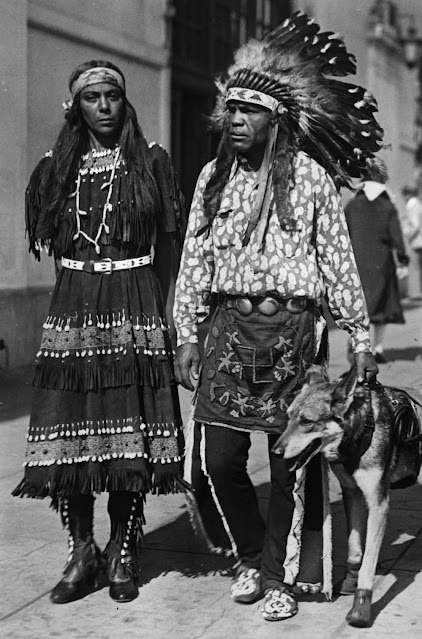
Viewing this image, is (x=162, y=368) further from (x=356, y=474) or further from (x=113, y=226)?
(x=356, y=474)

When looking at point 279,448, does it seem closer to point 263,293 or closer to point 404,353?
point 263,293

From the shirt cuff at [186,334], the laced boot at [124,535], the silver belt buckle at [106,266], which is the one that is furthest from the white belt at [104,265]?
the laced boot at [124,535]

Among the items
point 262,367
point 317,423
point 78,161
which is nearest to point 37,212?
point 78,161

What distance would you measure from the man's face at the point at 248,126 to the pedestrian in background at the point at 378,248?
6.64m

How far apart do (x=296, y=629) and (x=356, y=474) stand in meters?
0.60

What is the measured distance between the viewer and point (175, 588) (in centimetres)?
456

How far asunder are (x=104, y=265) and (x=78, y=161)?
0.42m

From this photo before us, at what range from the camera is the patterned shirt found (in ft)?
13.8

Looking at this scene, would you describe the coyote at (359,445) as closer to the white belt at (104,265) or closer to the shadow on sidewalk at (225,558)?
the shadow on sidewalk at (225,558)

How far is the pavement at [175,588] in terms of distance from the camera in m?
4.10

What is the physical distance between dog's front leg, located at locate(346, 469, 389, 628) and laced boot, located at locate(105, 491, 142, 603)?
884mm

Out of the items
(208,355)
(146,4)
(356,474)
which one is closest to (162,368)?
(208,355)

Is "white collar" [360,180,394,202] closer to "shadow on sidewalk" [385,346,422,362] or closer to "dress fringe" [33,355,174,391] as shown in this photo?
"shadow on sidewalk" [385,346,422,362]

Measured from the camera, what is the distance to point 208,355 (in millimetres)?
4406
